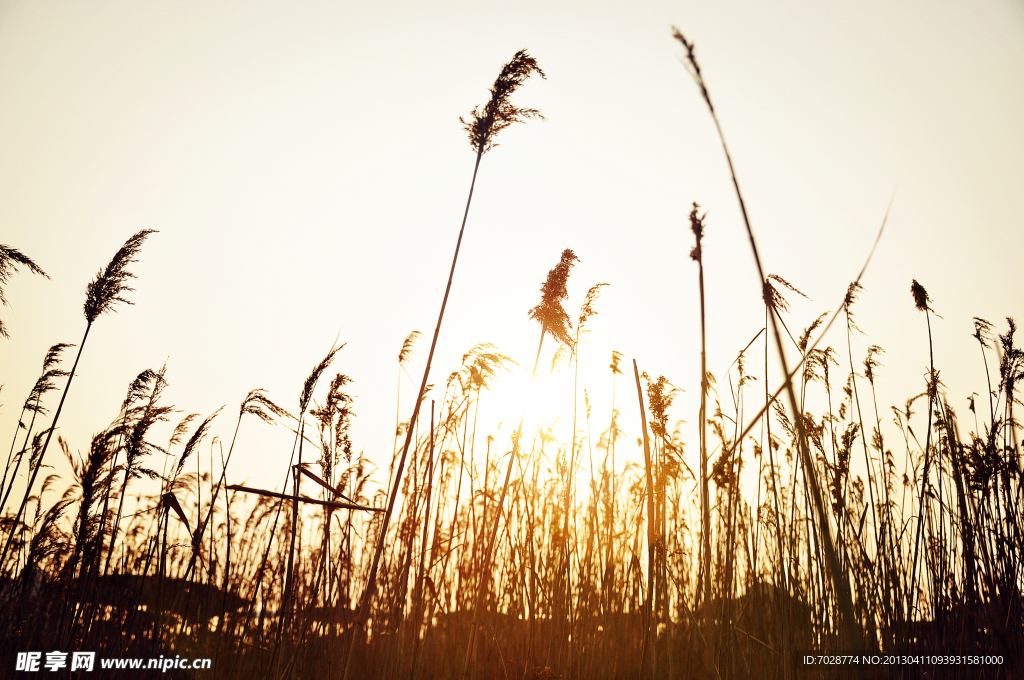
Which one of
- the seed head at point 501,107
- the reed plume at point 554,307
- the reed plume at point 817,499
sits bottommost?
the reed plume at point 817,499

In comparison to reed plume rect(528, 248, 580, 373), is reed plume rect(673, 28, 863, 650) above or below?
below

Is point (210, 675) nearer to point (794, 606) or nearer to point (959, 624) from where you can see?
point (794, 606)

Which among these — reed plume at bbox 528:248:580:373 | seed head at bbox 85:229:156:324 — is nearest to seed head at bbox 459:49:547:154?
reed plume at bbox 528:248:580:373

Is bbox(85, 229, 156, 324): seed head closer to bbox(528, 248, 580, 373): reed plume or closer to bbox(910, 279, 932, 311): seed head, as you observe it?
bbox(528, 248, 580, 373): reed plume

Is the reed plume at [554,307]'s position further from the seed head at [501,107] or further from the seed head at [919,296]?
the seed head at [919,296]

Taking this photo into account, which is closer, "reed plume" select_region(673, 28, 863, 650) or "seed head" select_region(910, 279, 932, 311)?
"reed plume" select_region(673, 28, 863, 650)

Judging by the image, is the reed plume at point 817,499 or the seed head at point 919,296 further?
the seed head at point 919,296

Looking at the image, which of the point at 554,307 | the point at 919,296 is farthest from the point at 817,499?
the point at 919,296

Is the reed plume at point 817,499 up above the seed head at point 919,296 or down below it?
below

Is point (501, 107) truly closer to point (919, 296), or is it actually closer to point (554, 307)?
point (554, 307)

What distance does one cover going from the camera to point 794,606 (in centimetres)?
280

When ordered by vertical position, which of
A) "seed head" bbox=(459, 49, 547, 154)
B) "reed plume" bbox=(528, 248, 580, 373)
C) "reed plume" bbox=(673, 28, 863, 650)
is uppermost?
"seed head" bbox=(459, 49, 547, 154)

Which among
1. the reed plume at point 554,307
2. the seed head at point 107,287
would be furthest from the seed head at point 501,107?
the seed head at point 107,287

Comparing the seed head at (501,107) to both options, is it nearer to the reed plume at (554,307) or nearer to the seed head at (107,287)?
the reed plume at (554,307)
